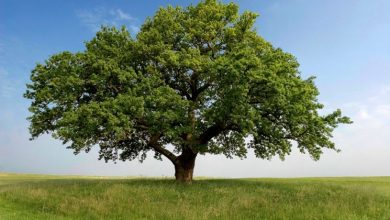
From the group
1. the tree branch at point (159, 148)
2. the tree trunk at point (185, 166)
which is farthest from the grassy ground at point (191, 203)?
the tree branch at point (159, 148)

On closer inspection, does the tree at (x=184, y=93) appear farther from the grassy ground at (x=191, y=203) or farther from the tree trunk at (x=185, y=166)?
the grassy ground at (x=191, y=203)

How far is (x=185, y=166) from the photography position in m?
41.2

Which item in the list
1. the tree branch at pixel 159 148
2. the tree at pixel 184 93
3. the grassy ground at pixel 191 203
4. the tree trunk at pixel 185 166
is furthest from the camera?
the tree branch at pixel 159 148

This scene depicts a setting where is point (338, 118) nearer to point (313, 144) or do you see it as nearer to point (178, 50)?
point (313, 144)

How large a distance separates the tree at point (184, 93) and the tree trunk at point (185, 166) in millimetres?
94

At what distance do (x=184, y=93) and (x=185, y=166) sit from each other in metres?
7.01

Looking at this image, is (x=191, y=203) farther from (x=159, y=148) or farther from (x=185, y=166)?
(x=159, y=148)

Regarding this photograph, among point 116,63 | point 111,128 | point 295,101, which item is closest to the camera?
point 111,128

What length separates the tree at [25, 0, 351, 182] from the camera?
34.9 metres

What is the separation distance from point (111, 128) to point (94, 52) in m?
10.3

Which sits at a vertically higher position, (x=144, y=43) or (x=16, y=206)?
(x=144, y=43)

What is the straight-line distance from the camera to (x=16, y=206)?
30.1 meters

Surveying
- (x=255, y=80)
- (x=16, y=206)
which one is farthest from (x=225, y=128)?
(x=16, y=206)

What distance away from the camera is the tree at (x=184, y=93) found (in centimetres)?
3488
